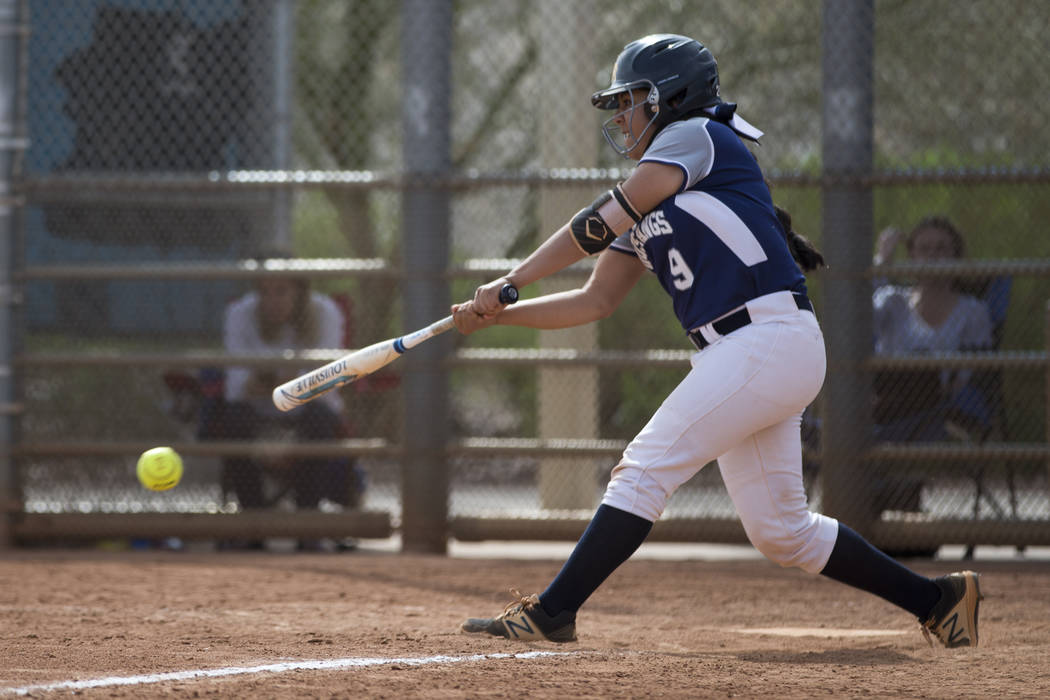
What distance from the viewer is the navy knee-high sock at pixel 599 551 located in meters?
3.83

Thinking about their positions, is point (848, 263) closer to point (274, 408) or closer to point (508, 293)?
point (508, 293)

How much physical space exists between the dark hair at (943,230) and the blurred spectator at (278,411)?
9.59ft

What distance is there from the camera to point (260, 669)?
356 cm

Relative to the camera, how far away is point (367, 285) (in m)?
7.15

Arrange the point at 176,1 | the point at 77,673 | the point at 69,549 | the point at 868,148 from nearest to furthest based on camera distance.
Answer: the point at 77,673 < the point at 868,148 < the point at 69,549 < the point at 176,1

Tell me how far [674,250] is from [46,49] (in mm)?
4757

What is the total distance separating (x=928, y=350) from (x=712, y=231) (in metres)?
2.97

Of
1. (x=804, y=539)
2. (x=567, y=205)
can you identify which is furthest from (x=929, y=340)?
(x=804, y=539)

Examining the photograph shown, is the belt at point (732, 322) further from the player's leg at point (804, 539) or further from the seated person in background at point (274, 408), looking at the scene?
the seated person in background at point (274, 408)

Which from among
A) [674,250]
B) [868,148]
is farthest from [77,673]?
[868,148]

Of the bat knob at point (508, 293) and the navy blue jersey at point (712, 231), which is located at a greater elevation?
the navy blue jersey at point (712, 231)

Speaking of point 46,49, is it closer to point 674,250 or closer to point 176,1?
point 176,1

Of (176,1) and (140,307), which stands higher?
(176,1)

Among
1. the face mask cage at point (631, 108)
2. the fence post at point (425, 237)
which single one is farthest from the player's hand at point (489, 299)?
the fence post at point (425, 237)
